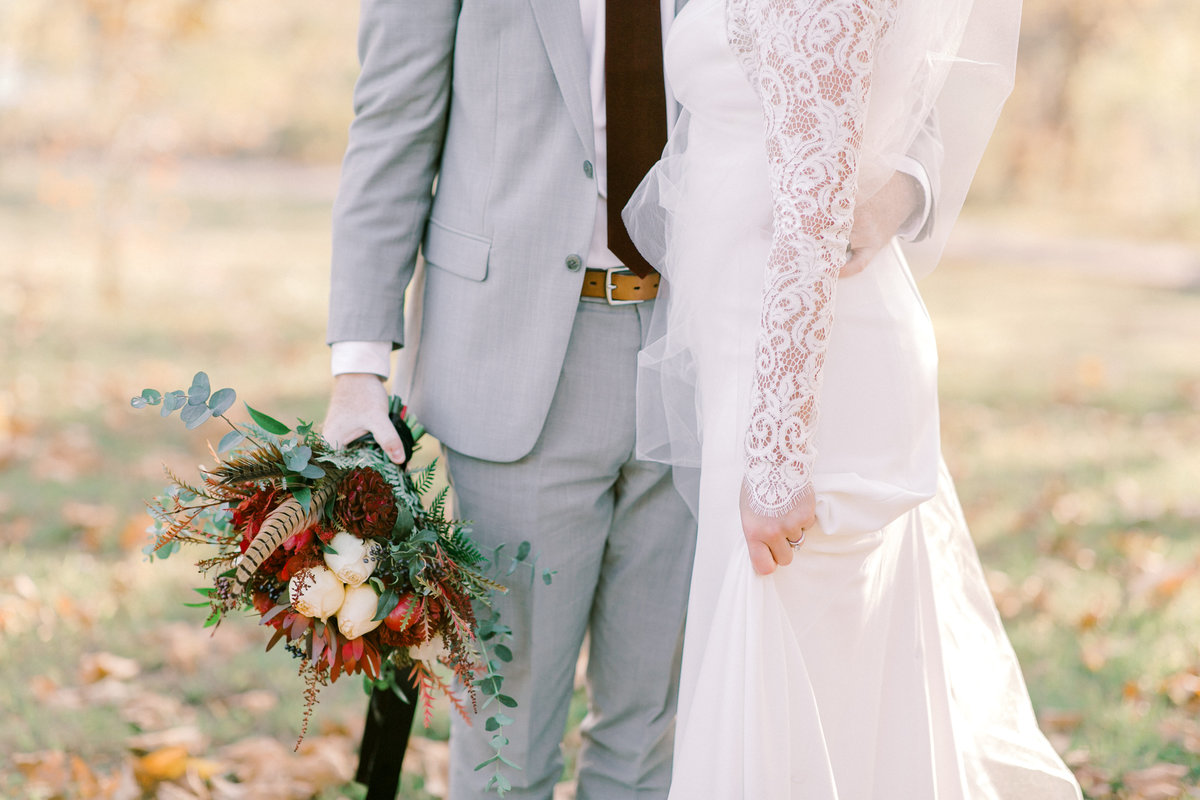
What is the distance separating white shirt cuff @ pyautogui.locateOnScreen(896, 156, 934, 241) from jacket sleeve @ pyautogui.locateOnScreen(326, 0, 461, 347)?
915 millimetres

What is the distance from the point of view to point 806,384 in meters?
1.61

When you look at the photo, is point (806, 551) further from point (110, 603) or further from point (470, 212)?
point (110, 603)

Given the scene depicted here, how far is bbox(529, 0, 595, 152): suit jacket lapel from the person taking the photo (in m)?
1.89

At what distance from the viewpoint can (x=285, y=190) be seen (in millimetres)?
14891

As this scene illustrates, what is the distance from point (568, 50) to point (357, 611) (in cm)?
111

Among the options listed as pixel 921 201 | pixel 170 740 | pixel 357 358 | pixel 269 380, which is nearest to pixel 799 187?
pixel 921 201

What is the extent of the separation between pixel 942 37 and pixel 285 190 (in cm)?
1446

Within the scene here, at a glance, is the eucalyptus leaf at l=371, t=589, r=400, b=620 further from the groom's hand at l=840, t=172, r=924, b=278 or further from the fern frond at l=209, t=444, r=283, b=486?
the groom's hand at l=840, t=172, r=924, b=278

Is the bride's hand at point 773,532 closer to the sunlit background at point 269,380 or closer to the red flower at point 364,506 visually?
the red flower at point 364,506

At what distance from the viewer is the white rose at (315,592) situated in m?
1.72

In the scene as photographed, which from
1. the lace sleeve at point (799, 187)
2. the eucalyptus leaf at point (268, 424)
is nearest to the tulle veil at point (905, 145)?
the lace sleeve at point (799, 187)

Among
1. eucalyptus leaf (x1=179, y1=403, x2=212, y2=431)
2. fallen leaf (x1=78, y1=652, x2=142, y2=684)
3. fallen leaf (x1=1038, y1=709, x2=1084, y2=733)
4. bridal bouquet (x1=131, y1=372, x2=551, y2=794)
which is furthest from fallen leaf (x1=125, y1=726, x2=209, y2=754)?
fallen leaf (x1=1038, y1=709, x2=1084, y2=733)

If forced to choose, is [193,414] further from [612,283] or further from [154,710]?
[154,710]

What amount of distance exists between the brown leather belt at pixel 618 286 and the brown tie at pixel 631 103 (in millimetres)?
32
